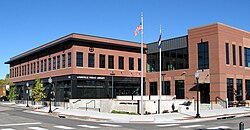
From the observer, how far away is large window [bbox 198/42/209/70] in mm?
44375

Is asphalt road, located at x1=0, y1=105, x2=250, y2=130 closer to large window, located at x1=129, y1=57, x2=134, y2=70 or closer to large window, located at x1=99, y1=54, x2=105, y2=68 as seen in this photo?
large window, located at x1=99, y1=54, x2=105, y2=68

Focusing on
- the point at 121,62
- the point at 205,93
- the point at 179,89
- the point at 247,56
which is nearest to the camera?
the point at 205,93

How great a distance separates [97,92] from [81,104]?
20.2ft

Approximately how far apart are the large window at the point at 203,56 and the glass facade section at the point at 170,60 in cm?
310

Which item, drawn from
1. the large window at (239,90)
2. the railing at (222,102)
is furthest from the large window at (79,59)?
the large window at (239,90)

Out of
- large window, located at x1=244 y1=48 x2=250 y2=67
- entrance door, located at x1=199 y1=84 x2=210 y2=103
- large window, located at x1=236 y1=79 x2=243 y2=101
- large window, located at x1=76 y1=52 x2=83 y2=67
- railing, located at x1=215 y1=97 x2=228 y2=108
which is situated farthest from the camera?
large window, located at x1=244 y1=48 x2=250 y2=67

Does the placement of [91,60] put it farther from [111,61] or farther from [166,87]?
[166,87]

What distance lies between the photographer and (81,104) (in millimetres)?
42875

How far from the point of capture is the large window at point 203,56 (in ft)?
146

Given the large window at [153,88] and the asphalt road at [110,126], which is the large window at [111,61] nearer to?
the large window at [153,88]

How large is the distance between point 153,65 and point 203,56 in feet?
40.0

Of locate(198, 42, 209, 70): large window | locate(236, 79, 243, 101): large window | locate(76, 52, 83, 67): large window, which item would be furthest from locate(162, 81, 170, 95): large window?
locate(76, 52, 83, 67): large window

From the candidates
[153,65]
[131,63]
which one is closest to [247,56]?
[153,65]

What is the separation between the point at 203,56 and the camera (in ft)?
147
